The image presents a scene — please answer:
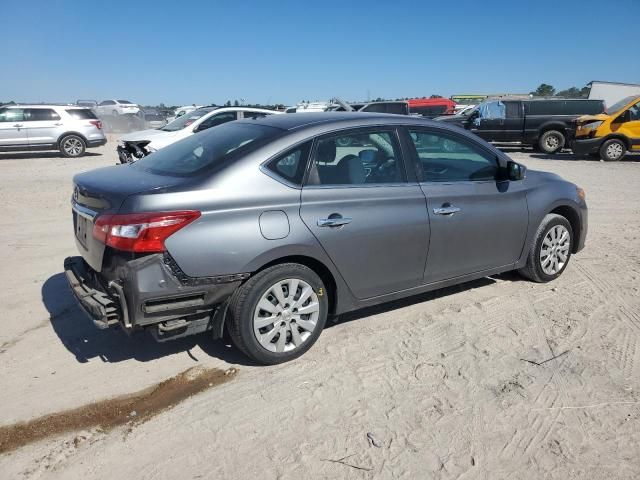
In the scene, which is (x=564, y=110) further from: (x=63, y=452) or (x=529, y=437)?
(x=63, y=452)

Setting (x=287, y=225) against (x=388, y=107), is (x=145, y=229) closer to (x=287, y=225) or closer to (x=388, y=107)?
(x=287, y=225)

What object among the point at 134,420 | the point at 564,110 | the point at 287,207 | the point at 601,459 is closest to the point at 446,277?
the point at 287,207

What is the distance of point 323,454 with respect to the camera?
9.02 ft

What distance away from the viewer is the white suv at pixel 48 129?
16.5m

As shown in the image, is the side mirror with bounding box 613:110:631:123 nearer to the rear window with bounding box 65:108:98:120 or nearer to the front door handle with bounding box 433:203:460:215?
the front door handle with bounding box 433:203:460:215

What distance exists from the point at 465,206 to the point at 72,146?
15863 mm

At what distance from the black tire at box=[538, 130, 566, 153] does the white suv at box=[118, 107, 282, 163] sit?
31.5 ft

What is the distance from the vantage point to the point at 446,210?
13.8 ft

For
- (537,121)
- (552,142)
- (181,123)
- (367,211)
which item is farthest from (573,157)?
(367,211)

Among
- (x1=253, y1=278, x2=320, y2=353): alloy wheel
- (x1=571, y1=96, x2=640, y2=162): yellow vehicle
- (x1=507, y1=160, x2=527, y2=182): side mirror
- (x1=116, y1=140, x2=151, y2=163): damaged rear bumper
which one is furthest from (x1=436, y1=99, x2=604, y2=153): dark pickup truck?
(x1=253, y1=278, x2=320, y2=353): alloy wheel

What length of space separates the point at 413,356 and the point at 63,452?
7.39 feet

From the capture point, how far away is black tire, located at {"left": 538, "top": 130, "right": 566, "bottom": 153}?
703 inches

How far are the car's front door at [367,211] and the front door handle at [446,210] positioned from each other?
0.43 feet

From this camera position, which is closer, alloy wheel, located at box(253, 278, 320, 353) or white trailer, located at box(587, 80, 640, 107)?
alloy wheel, located at box(253, 278, 320, 353)
